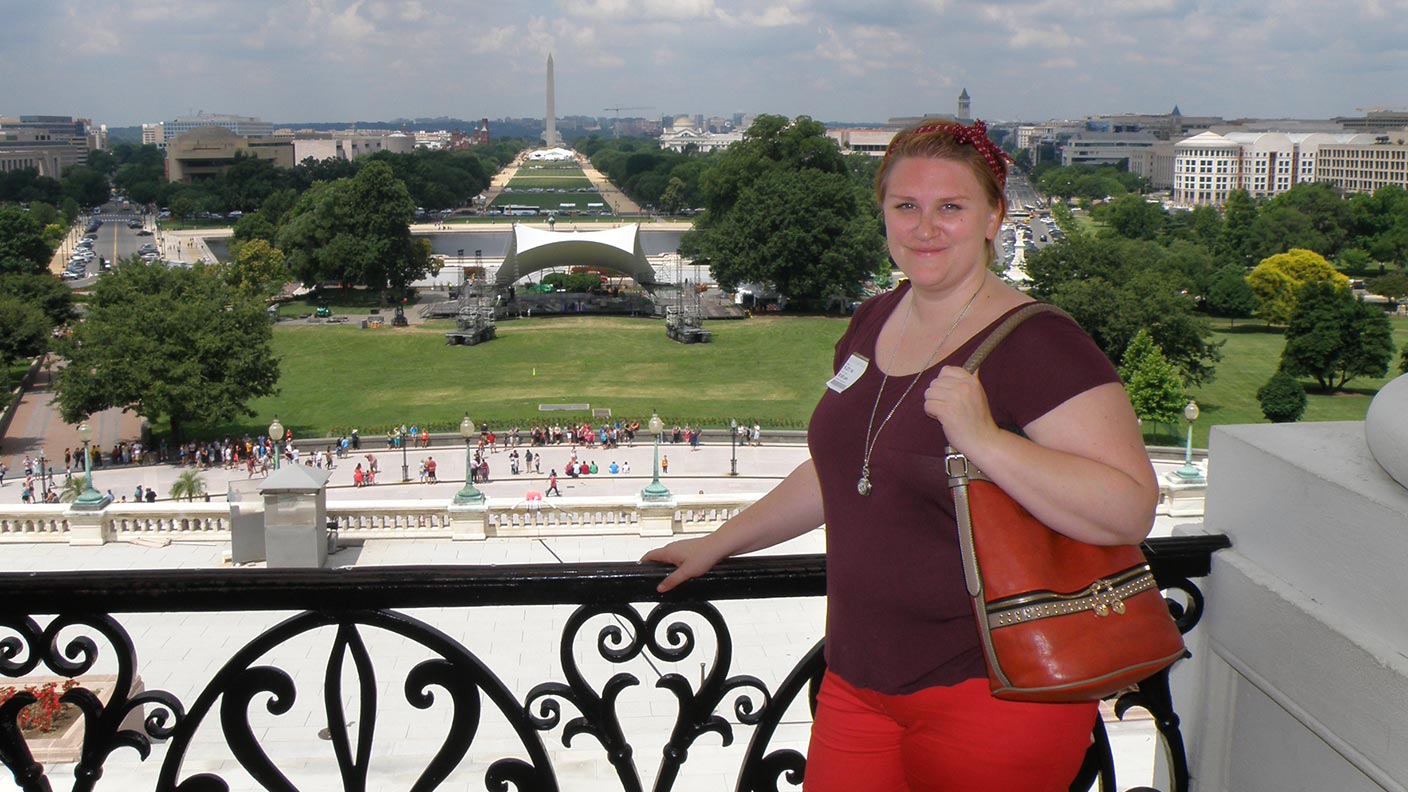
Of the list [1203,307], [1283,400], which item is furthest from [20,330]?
[1203,307]

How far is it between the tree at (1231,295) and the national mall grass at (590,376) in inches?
58.8

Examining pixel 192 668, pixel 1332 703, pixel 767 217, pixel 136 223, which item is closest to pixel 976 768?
pixel 1332 703

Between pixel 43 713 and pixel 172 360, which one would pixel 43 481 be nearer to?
pixel 172 360

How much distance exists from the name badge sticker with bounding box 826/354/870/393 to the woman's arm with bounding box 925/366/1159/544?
1.03ft

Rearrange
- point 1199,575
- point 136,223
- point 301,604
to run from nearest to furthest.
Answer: point 301,604, point 1199,575, point 136,223

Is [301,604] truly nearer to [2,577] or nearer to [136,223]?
[2,577]

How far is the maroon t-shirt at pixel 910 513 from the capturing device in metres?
2.17

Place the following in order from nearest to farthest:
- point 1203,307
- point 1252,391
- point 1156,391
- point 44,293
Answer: point 1156,391
point 1252,391
point 44,293
point 1203,307

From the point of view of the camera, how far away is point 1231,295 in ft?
184

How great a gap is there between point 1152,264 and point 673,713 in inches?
1703

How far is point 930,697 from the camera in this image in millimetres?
2246

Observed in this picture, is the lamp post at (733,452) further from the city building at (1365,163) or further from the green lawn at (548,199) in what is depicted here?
the city building at (1365,163)

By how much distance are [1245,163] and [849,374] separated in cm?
15423

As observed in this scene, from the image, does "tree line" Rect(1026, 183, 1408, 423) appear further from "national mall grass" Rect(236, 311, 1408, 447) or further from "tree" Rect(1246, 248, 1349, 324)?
"national mall grass" Rect(236, 311, 1408, 447)
